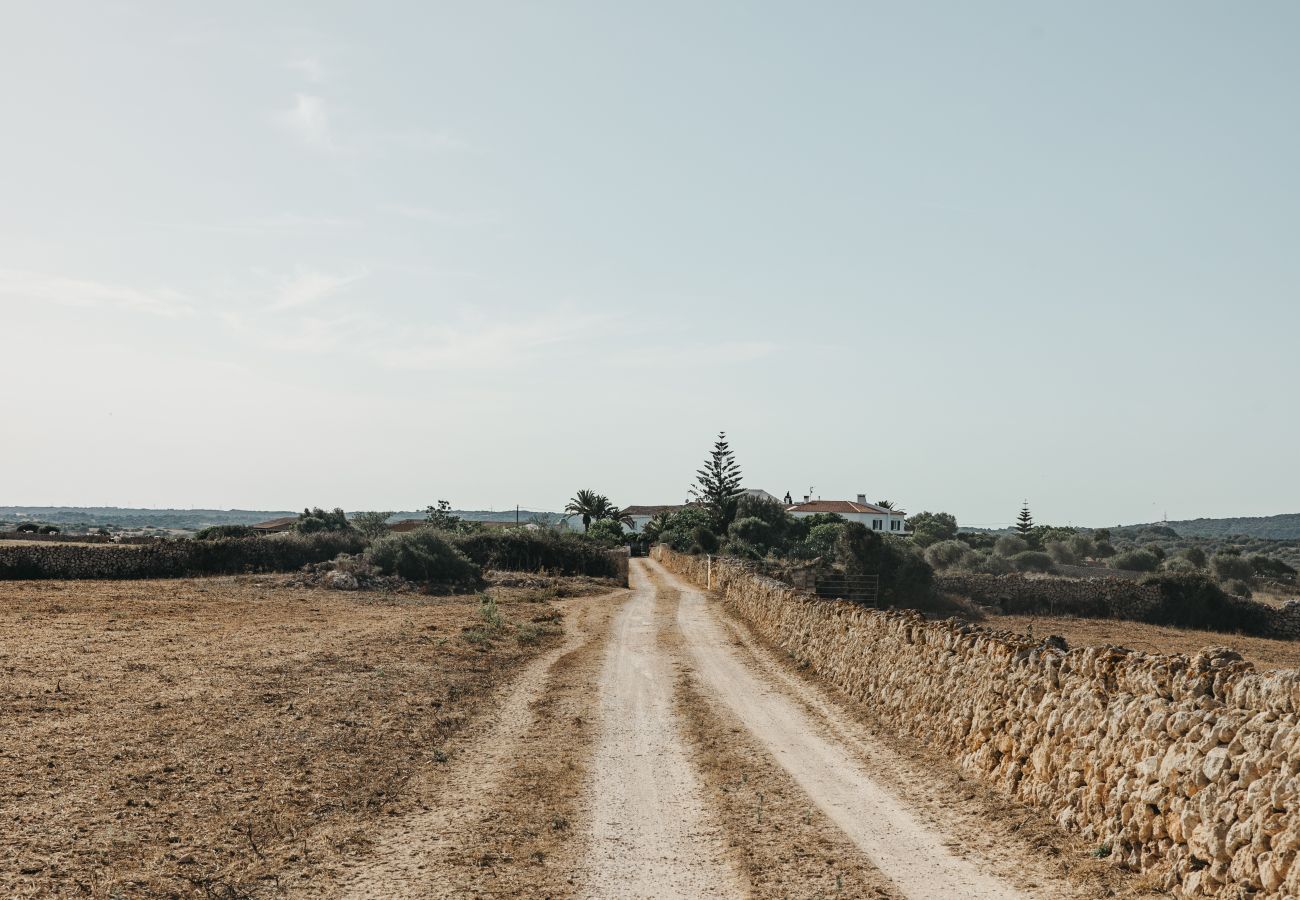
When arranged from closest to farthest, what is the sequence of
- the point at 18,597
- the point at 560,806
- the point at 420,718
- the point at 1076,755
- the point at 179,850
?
the point at 179,850
the point at 1076,755
the point at 560,806
the point at 420,718
the point at 18,597

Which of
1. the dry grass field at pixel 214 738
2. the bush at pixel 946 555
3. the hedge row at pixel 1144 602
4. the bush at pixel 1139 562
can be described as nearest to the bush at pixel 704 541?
the bush at pixel 946 555

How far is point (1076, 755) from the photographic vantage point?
1005 centimetres

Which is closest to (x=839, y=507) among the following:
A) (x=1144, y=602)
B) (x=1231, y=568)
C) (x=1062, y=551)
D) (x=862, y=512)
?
(x=862, y=512)

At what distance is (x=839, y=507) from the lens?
132m

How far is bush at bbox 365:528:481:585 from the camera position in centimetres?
4356

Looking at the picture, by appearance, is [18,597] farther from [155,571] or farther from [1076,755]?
[1076,755]

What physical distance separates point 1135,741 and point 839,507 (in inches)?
4913

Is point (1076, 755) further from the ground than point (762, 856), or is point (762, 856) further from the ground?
point (1076, 755)

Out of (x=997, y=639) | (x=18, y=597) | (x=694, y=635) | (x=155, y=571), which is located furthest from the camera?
(x=155, y=571)

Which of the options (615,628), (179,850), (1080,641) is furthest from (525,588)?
(179,850)

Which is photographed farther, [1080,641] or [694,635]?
[1080,641]

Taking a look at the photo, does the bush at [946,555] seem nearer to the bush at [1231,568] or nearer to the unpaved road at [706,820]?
the bush at [1231,568]

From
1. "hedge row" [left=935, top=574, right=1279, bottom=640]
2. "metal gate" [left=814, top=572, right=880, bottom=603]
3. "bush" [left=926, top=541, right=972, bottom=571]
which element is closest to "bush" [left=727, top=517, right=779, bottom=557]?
"bush" [left=926, top=541, right=972, bottom=571]

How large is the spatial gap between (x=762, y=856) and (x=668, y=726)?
6.50m
